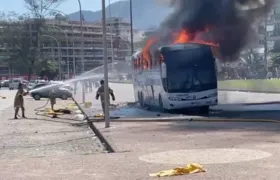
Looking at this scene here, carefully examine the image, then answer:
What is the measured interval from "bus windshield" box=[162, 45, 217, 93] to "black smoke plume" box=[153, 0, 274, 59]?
295 cm

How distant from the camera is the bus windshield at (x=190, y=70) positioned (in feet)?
92.8

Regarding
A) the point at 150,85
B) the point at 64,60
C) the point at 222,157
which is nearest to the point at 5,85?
the point at 64,60

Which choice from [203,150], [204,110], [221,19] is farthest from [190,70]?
[203,150]

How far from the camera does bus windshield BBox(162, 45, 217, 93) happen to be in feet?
92.8

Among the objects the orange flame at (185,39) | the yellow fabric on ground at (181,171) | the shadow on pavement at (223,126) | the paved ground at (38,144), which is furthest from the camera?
the orange flame at (185,39)

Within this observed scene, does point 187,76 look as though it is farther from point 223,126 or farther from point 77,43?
point 77,43

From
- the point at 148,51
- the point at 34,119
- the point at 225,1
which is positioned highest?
the point at 225,1

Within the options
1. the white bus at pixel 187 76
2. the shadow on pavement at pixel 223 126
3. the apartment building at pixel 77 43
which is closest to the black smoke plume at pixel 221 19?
the white bus at pixel 187 76

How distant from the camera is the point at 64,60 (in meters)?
114

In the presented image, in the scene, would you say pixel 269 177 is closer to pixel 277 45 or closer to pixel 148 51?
pixel 148 51

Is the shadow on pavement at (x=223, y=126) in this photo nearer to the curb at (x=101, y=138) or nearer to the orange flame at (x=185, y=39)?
the curb at (x=101, y=138)

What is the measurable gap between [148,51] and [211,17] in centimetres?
333

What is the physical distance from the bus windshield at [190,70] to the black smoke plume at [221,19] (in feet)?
9.69

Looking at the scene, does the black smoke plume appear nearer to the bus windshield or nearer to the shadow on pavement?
the bus windshield
